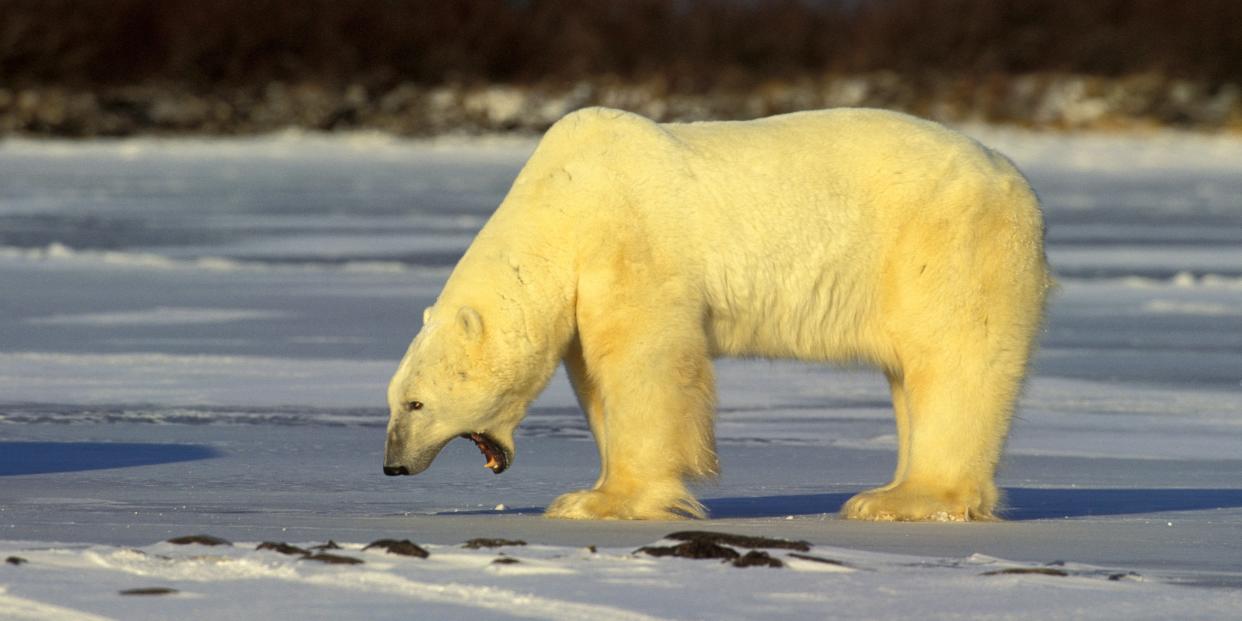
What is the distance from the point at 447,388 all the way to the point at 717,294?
2.36ft

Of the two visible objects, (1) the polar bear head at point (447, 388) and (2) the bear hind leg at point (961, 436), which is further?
(2) the bear hind leg at point (961, 436)

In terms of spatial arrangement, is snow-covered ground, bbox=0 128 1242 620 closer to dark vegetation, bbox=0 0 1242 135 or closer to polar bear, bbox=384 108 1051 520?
polar bear, bbox=384 108 1051 520

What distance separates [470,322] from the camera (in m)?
5.46

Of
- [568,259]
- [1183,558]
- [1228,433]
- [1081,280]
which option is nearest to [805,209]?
[568,259]

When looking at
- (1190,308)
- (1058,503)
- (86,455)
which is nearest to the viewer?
(1058,503)

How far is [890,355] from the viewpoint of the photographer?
579cm

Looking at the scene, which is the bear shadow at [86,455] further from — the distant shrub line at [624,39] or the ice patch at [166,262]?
the distant shrub line at [624,39]

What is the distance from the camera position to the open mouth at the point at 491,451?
5684 millimetres

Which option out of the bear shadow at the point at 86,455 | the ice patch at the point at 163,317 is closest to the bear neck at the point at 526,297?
the bear shadow at the point at 86,455

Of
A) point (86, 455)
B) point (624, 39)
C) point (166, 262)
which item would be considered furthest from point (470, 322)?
point (624, 39)

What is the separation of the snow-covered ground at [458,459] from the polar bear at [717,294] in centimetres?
25

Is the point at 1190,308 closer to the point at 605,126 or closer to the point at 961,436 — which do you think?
the point at 961,436

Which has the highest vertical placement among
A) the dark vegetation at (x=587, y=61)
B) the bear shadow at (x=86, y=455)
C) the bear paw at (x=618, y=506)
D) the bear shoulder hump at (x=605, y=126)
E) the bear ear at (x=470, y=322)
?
the dark vegetation at (x=587, y=61)

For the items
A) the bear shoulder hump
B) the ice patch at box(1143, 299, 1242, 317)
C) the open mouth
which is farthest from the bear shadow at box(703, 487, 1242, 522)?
the ice patch at box(1143, 299, 1242, 317)
